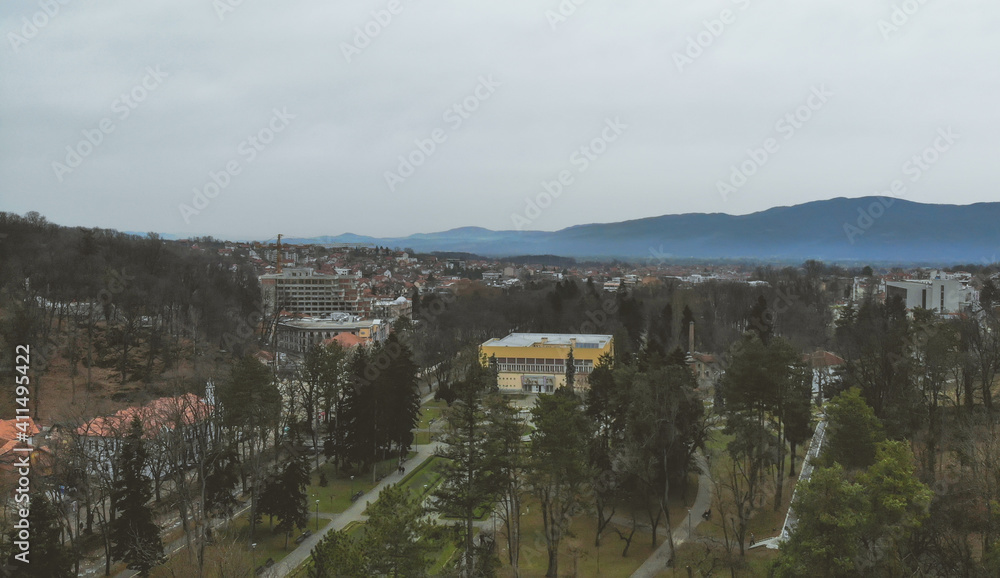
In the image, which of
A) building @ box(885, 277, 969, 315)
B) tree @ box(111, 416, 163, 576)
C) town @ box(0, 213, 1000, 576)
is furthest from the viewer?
building @ box(885, 277, 969, 315)

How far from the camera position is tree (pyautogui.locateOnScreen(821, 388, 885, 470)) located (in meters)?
16.1

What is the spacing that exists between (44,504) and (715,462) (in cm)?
1820

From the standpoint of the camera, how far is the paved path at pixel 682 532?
16.2m

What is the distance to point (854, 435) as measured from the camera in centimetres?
1627

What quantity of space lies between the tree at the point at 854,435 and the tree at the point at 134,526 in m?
15.7

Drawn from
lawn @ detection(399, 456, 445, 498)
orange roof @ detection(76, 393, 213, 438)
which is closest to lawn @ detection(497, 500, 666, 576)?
lawn @ detection(399, 456, 445, 498)

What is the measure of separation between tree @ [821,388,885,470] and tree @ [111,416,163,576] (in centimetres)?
1566

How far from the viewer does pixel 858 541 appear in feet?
37.0

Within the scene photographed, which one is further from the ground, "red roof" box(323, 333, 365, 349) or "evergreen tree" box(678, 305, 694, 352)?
"evergreen tree" box(678, 305, 694, 352)

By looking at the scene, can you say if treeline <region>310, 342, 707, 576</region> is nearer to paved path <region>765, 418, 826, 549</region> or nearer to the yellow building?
paved path <region>765, 418, 826, 549</region>

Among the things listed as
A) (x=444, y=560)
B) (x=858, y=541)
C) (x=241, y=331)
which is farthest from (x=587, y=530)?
(x=241, y=331)

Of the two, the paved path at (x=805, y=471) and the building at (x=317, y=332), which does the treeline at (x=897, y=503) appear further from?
the building at (x=317, y=332)

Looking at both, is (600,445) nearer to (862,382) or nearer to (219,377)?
(862,382)

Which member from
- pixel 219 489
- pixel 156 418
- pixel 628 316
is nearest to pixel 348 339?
pixel 628 316
